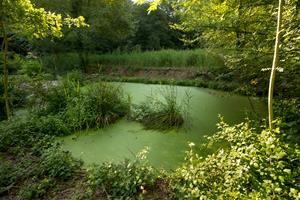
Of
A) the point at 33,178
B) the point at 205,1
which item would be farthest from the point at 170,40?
the point at 33,178

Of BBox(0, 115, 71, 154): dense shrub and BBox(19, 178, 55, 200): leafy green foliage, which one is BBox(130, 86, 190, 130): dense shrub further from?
BBox(19, 178, 55, 200): leafy green foliage

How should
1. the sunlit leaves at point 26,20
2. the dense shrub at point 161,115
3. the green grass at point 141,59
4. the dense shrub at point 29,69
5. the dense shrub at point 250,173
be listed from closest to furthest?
the dense shrub at point 250,173, the sunlit leaves at point 26,20, the dense shrub at point 161,115, the dense shrub at point 29,69, the green grass at point 141,59

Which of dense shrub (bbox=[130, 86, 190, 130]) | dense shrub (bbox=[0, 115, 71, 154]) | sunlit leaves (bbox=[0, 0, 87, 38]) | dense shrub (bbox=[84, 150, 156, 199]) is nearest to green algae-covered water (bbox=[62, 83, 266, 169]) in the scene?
dense shrub (bbox=[130, 86, 190, 130])

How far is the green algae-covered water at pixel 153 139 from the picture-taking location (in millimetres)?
2692

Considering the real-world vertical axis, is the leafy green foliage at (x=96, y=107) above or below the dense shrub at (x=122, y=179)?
above

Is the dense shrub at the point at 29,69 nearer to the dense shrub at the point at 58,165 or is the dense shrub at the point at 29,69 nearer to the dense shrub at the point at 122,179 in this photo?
the dense shrub at the point at 58,165

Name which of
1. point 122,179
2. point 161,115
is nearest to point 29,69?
point 161,115

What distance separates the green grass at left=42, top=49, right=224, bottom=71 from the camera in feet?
25.2

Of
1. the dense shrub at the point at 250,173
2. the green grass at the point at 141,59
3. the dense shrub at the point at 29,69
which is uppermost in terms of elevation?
the green grass at the point at 141,59

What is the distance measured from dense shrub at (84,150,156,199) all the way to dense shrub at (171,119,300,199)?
26cm

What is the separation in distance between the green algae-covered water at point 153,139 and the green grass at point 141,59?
3.15 metres

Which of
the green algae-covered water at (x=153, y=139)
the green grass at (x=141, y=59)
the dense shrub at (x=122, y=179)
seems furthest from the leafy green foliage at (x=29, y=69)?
the dense shrub at (x=122, y=179)

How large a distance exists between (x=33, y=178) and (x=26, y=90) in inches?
103

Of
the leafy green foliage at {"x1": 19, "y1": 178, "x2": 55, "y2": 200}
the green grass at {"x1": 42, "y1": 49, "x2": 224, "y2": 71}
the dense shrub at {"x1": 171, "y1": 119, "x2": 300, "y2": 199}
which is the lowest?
the leafy green foliage at {"x1": 19, "y1": 178, "x2": 55, "y2": 200}
